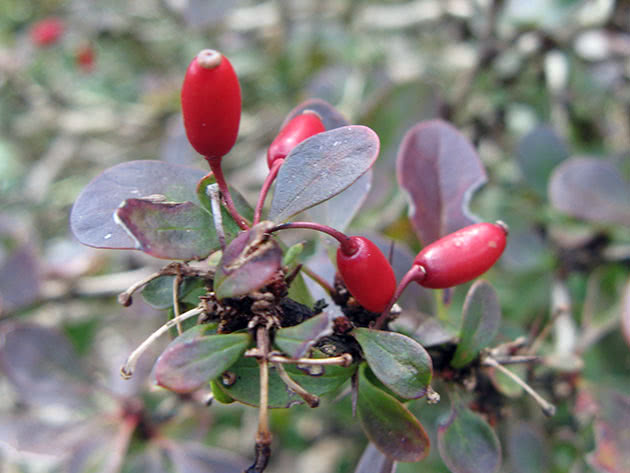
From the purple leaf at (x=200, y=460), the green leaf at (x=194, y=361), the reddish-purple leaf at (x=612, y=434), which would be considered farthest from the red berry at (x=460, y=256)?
the purple leaf at (x=200, y=460)

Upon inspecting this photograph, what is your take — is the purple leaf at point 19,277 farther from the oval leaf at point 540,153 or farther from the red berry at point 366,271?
the oval leaf at point 540,153

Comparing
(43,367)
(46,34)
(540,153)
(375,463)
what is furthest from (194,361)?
(46,34)

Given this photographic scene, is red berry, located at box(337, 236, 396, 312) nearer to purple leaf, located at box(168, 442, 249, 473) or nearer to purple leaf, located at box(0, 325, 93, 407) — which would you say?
purple leaf, located at box(168, 442, 249, 473)

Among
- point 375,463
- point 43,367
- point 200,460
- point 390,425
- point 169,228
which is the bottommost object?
point 200,460

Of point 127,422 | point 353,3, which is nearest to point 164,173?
point 127,422

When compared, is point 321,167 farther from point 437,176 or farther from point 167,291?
point 437,176

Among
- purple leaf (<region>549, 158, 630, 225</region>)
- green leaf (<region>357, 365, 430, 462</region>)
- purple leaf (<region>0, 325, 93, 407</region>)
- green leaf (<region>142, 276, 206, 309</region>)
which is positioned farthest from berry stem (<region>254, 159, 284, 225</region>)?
purple leaf (<region>0, 325, 93, 407</region>)

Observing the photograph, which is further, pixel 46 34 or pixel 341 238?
pixel 46 34
